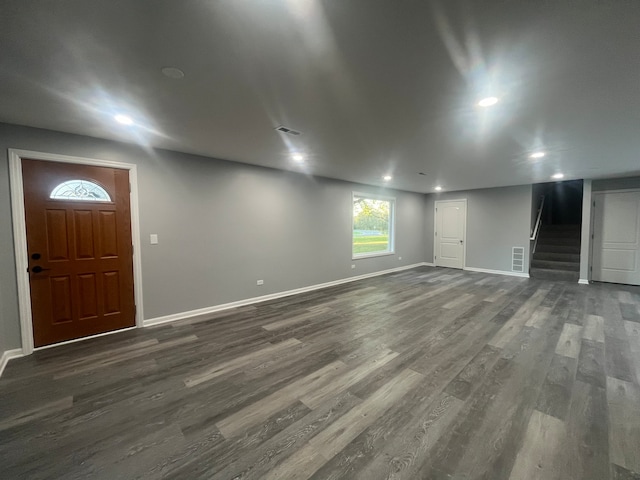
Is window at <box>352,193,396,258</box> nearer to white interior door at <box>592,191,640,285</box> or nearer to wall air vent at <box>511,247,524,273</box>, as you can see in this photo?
wall air vent at <box>511,247,524,273</box>

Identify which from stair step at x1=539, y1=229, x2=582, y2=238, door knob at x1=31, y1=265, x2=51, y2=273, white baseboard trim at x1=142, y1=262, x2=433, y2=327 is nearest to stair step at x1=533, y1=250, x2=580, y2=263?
stair step at x1=539, y1=229, x2=582, y2=238

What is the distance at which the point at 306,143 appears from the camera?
11.1ft

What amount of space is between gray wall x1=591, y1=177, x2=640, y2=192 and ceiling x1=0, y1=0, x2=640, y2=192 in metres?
3.57

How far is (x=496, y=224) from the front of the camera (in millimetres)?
7258

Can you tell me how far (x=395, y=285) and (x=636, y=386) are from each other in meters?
3.89

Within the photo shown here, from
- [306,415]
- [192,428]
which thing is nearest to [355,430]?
[306,415]

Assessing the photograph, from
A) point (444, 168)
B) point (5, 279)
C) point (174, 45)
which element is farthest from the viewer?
point (444, 168)

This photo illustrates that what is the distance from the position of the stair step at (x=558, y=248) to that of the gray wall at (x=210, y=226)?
623cm

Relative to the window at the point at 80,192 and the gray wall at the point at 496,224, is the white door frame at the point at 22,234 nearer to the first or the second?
the window at the point at 80,192

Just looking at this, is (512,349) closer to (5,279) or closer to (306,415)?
(306,415)

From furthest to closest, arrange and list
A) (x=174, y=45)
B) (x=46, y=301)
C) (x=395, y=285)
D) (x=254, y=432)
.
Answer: (x=395, y=285) → (x=46, y=301) → (x=254, y=432) → (x=174, y=45)

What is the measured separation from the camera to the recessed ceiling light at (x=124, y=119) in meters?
2.54

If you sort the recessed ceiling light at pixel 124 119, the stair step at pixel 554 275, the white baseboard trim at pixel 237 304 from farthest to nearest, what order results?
the stair step at pixel 554 275
the white baseboard trim at pixel 237 304
the recessed ceiling light at pixel 124 119

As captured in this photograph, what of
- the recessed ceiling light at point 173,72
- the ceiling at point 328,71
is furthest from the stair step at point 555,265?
the recessed ceiling light at point 173,72
